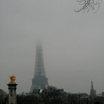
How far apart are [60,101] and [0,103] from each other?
2115 centimetres

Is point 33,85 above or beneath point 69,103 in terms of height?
above

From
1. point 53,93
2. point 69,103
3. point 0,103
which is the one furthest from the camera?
point 53,93

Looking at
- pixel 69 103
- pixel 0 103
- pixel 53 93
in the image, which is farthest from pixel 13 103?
pixel 53 93

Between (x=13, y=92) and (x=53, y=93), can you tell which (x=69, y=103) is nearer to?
(x=53, y=93)

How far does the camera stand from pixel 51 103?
83.1 metres

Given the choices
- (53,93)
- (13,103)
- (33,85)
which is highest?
Result: (33,85)

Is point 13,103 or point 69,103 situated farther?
point 69,103

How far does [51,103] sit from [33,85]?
105548mm

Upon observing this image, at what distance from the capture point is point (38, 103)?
79.8m

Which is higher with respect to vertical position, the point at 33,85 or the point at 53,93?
Result: the point at 33,85

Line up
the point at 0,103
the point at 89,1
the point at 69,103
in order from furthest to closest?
the point at 69,103 → the point at 0,103 → the point at 89,1

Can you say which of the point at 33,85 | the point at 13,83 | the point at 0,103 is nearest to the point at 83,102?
the point at 0,103

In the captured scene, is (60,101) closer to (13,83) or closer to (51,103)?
(51,103)

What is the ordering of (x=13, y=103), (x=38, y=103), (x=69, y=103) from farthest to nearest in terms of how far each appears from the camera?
(x=69, y=103) → (x=38, y=103) → (x=13, y=103)
